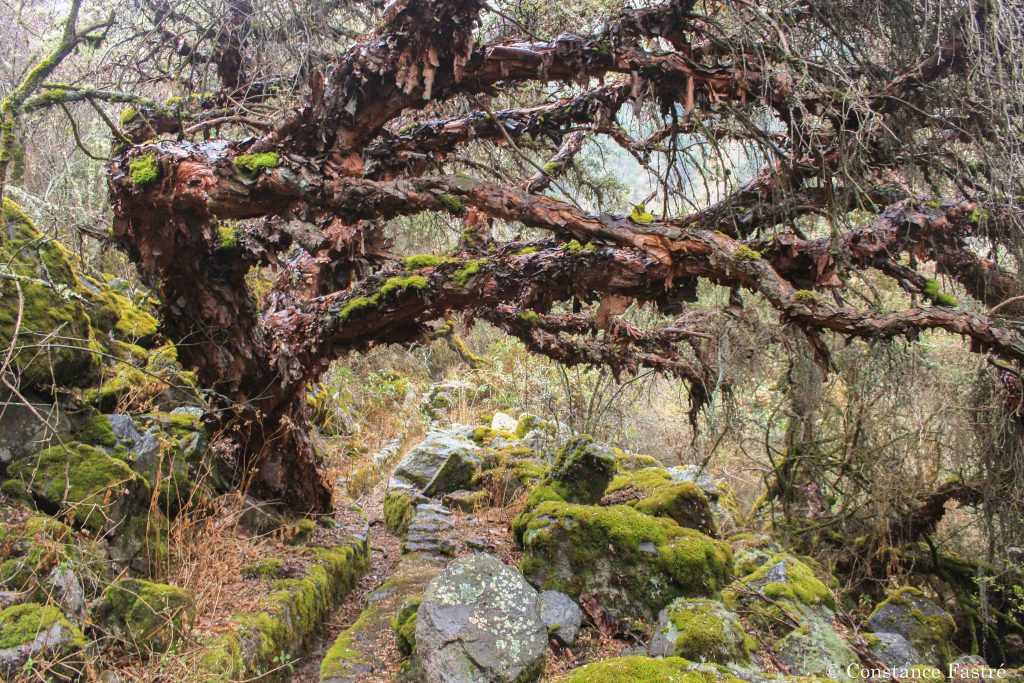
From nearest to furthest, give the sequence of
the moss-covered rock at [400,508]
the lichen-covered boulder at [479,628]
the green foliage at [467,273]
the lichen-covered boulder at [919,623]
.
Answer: the lichen-covered boulder at [479,628], the green foliage at [467,273], the lichen-covered boulder at [919,623], the moss-covered rock at [400,508]

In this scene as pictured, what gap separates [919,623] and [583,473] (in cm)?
369

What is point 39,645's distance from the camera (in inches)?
104

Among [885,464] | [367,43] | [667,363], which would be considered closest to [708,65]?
[367,43]

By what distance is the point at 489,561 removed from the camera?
14.3 ft

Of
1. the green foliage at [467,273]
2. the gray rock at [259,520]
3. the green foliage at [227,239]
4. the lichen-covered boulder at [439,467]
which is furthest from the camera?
the lichen-covered boulder at [439,467]

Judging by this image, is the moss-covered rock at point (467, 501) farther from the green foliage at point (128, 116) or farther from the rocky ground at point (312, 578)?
the green foliage at point (128, 116)

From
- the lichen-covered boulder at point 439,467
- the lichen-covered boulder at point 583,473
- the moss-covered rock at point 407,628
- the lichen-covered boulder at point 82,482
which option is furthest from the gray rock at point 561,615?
the lichen-covered boulder at point 439,467

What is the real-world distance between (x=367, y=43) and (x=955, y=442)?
22.5 feet

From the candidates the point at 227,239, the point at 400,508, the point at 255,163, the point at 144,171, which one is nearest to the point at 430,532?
the point at 400,508

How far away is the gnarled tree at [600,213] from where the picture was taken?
3.47m

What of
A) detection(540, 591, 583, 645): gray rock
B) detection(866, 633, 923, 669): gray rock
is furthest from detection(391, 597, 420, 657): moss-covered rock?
detection(866, 633, 923, 669): gray rock

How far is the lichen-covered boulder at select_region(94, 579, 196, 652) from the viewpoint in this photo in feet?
10.7

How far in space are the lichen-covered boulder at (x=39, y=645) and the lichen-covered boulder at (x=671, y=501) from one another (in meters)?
4.50

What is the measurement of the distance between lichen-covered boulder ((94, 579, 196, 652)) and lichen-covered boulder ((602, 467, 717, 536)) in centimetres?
399
